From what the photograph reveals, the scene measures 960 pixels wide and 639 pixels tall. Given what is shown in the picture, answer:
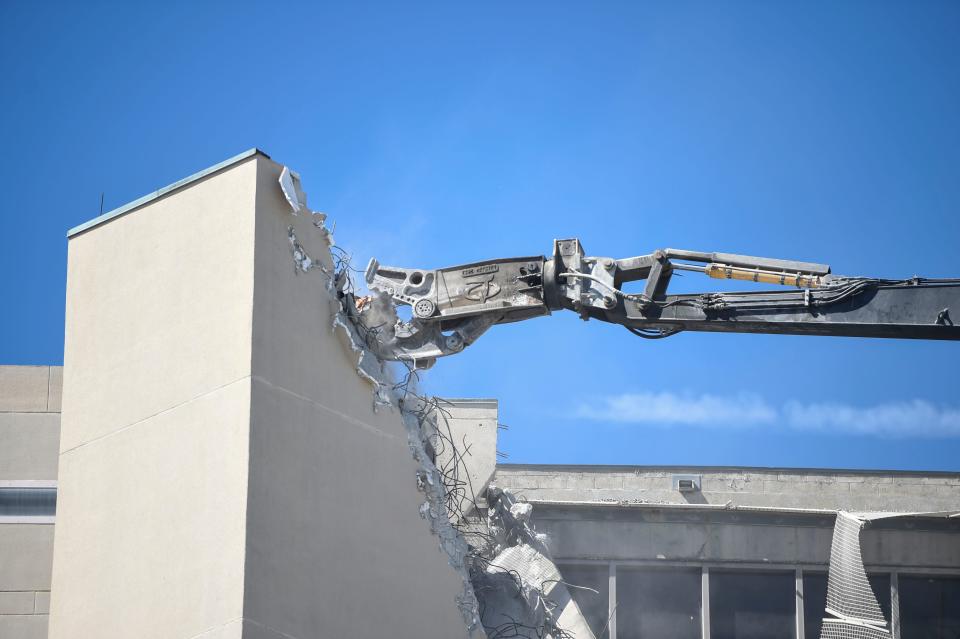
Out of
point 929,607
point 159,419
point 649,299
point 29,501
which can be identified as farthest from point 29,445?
point 929,607

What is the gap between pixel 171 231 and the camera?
14.6m

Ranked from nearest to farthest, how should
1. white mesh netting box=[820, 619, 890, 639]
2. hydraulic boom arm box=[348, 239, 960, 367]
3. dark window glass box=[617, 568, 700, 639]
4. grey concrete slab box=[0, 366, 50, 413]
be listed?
hydraulic boom arm box=[348, 239, 960, 367], grey concrete slab box=[0, 366, 50, 413], white mesh netting box=[820, 619, 890, 639], dark window glass box=[617, 568, 700, 639]

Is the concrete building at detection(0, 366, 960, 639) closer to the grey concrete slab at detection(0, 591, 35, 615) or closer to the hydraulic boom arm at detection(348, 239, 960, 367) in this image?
the hydraulic boom arm at detection(348, 239, 960, 367)

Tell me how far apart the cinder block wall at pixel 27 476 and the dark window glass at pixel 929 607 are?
12.5m

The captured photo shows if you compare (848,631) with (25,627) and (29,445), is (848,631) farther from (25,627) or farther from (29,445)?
(29,445)

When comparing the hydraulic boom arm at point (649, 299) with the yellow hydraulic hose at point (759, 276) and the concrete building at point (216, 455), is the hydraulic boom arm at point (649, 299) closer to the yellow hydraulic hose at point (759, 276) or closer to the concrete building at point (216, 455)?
the yellow hydraulic hose at point (759, 276)

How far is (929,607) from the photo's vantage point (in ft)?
68.4

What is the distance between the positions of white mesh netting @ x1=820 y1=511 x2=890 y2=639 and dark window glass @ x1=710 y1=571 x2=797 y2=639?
7.46ft

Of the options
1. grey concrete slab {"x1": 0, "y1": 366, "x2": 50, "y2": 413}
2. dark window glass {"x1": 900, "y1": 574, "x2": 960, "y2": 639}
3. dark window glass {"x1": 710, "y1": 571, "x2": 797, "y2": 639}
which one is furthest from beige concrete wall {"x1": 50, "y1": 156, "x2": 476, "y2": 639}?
dark window glass {"x1": 900, "y1": 574, "x2": 960, "y2": 639}

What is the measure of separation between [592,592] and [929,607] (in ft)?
16.9

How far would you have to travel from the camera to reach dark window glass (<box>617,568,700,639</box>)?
2077 cm

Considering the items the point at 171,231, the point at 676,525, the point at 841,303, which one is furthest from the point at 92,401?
the point at 676,525

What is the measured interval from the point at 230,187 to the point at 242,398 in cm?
228

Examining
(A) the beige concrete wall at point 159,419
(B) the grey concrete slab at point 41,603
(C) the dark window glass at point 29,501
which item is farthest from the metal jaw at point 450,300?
(B) the grey concrete slab at point 41,603
